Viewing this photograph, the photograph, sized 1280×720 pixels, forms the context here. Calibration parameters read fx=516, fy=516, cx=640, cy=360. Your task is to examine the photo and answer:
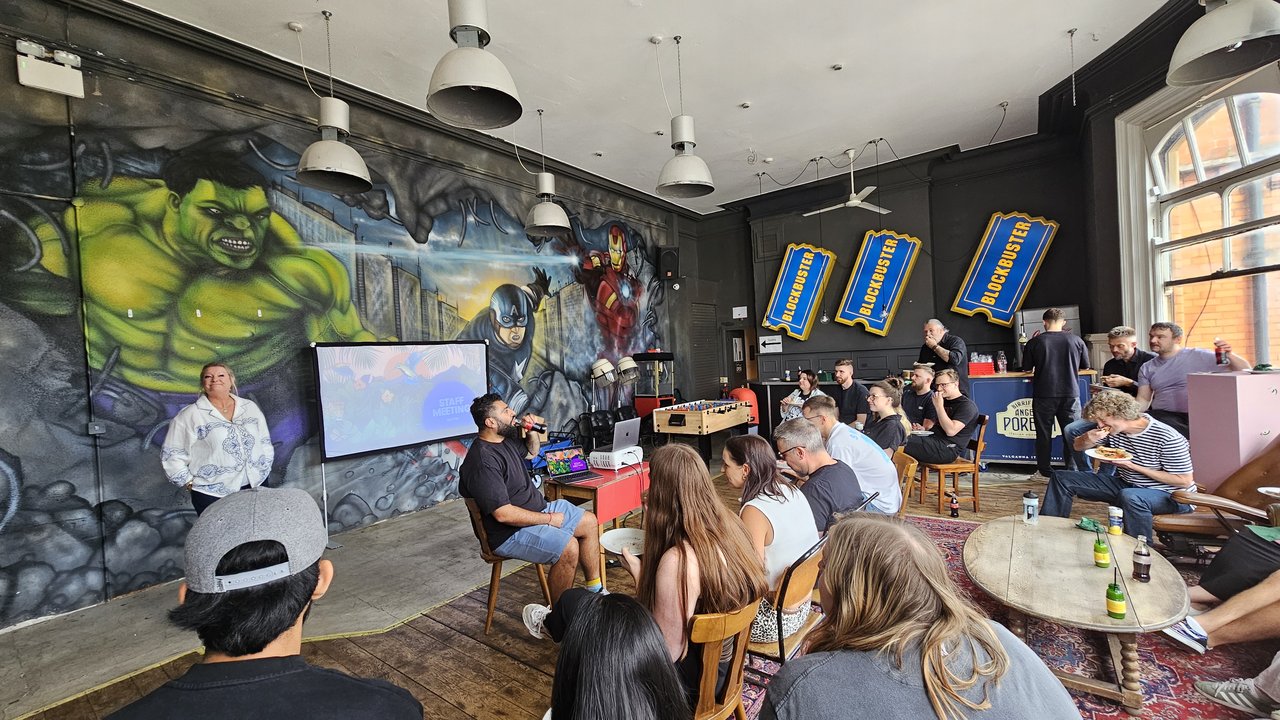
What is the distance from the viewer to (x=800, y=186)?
9133 mm

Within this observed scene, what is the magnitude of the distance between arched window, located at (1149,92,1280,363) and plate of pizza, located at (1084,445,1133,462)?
7.37 feet

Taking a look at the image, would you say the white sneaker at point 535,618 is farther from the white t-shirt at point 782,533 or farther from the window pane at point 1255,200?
the window pane at point 1255,200

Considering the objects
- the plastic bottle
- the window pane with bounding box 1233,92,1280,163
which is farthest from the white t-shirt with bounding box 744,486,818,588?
the window pane with bounding box 1233,92,1280,163

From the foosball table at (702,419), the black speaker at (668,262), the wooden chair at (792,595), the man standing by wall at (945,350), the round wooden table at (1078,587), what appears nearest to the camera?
the wooden chair at (792,595)

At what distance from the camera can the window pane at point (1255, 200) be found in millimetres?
4062

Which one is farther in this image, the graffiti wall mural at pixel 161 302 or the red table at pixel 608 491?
the red table at pixel 608 491

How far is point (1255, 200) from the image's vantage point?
4.27 m

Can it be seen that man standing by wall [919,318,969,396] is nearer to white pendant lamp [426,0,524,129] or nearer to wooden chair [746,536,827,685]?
wooden chair [746,536,827,685]

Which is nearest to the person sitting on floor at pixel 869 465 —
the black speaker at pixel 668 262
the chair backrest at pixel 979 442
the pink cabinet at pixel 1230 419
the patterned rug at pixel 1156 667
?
the patterned rug at pixel 1156 667

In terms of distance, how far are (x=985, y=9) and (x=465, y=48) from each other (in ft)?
14.9

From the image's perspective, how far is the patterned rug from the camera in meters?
2.14

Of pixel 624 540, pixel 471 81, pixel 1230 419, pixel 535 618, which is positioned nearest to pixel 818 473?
pixel 624 540

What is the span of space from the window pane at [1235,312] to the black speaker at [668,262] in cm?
651

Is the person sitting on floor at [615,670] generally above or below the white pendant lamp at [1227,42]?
below
